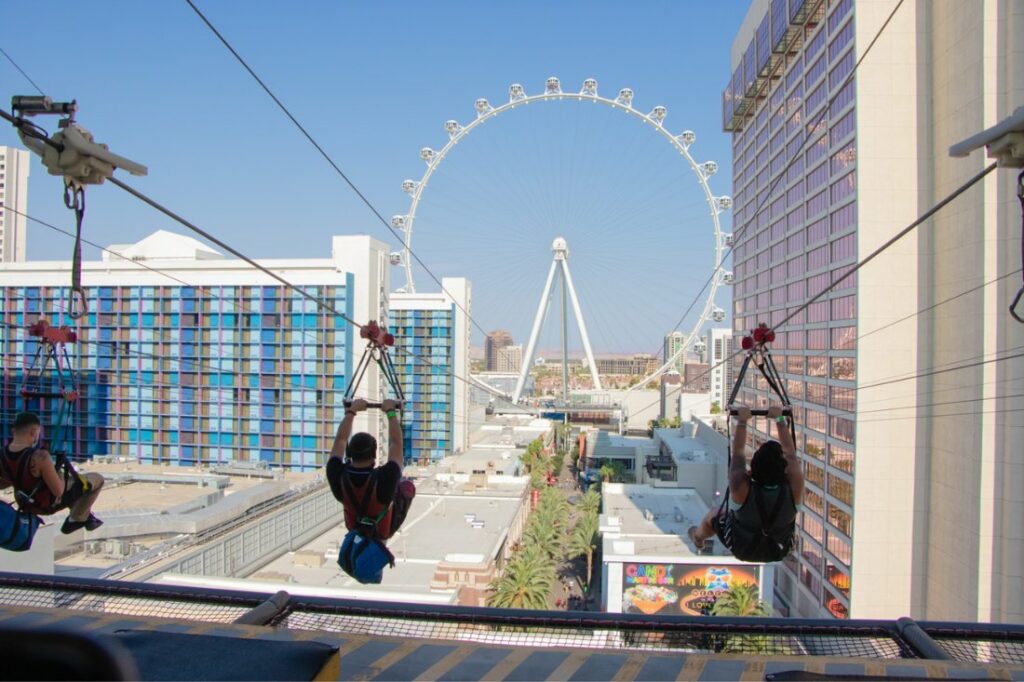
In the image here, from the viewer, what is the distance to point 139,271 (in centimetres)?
2467

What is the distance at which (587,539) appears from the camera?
60.7ft

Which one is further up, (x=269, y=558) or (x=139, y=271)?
(x=139, y=271)

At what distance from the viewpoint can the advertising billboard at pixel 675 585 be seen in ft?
48.9

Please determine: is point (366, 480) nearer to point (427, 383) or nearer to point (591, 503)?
point (591, 503)

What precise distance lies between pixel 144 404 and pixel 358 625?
81.7ft

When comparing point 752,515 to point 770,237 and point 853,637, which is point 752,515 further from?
point 770,237

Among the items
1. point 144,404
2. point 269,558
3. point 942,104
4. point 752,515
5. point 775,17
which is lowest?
point 269,558

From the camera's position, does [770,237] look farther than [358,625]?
Yes

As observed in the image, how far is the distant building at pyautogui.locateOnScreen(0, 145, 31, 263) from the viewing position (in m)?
45.7

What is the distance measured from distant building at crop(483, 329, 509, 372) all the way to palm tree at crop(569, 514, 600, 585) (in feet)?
320

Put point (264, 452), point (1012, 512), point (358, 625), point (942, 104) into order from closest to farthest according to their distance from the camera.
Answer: point (358, 625)
point (1012, 512)
point (942, 104)
point (264, 452)

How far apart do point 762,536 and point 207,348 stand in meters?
23.8

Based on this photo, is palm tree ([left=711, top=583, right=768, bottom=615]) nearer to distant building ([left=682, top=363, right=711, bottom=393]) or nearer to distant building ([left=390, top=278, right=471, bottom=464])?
distant building ([left=390, top=278, right=471, bottom=464])

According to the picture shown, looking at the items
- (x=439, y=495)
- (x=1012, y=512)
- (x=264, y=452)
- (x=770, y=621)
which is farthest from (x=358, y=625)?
(x=264, y=452)
